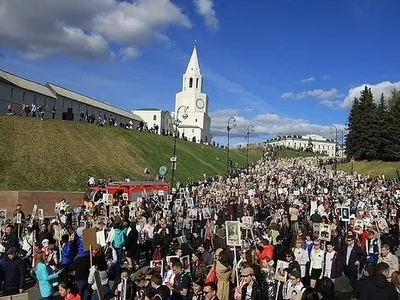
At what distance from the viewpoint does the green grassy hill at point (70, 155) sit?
38.4 meters

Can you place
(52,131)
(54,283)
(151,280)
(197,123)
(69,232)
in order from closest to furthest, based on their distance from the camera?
1. (151,280)
2. (54,283)
3. (69,232)
4. (52,131)
5. (197,123)

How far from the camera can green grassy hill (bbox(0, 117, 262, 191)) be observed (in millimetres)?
38375

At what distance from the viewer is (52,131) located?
46906 millimetres

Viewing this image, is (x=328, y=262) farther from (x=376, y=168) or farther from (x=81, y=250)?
(x=376, y=168)

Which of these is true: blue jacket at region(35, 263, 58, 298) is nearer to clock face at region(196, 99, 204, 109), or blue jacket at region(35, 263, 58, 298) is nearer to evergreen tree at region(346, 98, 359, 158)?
evergreen tree at region(346, 98, 359, 158)

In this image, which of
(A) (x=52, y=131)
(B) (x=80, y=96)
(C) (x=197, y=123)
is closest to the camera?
(A) (x=52, y=131)

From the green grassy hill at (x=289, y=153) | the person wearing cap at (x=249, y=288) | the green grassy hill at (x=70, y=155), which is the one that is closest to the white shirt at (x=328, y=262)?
the person wearing cap at (x=249, y=288)

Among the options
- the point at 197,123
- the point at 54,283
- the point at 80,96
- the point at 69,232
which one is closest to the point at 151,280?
the point at 54,283

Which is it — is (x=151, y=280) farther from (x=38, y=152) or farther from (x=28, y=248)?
(x=38, y=152)

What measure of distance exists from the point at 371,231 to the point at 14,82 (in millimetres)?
48969

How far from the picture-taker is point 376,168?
69.4 meters

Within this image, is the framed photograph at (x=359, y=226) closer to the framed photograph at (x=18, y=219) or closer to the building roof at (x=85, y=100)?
the framed photograph at (x=18, y=219)

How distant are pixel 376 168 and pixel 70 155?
42.9 m

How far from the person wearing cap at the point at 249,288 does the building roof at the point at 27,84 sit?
50432mm
